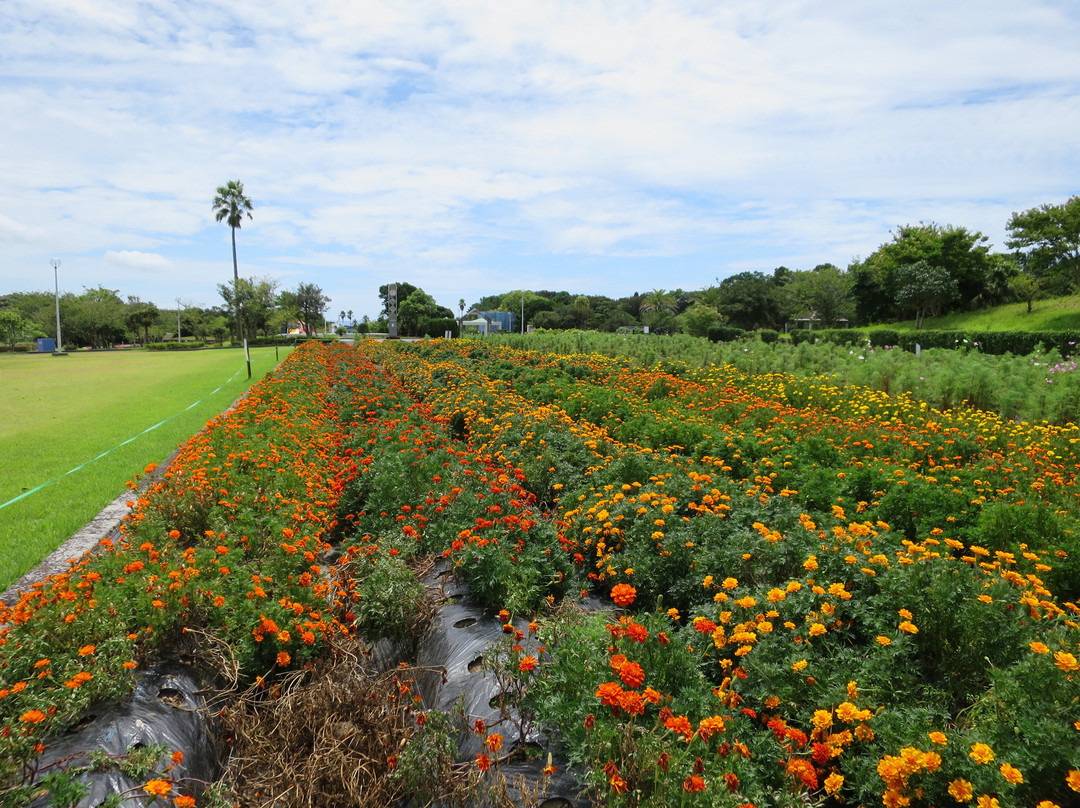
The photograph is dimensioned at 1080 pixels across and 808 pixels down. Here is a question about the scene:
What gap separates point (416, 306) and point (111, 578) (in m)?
75.2

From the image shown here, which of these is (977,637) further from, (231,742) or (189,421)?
(189,421)

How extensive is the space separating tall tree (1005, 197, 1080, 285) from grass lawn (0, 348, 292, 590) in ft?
134

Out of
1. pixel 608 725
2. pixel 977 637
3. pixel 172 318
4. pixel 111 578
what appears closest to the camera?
pixel 608 725

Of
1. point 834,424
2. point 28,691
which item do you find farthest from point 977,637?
point 834,424

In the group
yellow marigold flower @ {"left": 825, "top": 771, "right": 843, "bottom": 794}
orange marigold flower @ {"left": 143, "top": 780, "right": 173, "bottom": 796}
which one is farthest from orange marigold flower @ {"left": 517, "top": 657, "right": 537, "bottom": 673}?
orange marigold flower @ {"left": 143, "top": 780, "right": 173, "bottom": 796}

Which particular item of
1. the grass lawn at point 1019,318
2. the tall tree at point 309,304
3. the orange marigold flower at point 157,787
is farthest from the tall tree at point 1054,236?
the tall tree at point 309,304

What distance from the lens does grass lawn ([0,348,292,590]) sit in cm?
576

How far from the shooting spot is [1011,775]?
1797 mm

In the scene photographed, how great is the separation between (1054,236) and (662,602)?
41132 millimetres

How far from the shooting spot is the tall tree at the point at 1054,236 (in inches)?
1222

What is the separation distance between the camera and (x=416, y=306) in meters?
75.7

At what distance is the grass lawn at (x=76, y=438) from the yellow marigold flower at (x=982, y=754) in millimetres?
5966

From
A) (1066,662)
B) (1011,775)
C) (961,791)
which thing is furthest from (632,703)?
(1066,662)

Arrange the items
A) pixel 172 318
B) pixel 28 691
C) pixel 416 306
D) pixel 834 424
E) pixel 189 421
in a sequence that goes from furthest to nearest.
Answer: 1. pixel 416 306
2. pixel 172 318
3. pixel 189 421
4. pixel 834 424
5. pixel 28 691
